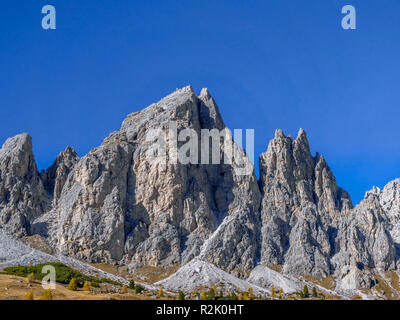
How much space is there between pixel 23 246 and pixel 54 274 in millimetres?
39335

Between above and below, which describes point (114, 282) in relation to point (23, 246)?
below

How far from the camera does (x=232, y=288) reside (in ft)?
611

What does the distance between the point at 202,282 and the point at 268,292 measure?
81.1 feet
